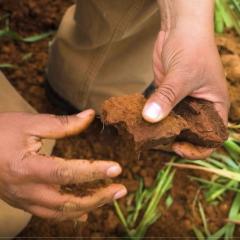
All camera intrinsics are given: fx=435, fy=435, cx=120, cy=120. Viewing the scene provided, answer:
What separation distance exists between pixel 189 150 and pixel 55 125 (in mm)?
452

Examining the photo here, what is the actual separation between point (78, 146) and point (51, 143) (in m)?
0.17

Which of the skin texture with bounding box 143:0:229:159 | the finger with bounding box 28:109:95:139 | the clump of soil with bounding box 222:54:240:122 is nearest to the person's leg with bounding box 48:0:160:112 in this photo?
the skin texture with bounding box 143:0:229:159

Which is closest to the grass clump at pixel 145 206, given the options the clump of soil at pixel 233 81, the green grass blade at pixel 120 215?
the green grass blade at pixel 120 215

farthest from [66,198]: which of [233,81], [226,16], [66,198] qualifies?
[226,16]

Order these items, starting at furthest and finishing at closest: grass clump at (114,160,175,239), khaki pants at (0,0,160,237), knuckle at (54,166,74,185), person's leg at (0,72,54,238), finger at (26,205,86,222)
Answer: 1. grass clump at (114,160,175,239)
2. khaki pants at (0,0,160,237)
3. person's leg at (0,72,54,238)
4. finger at (26,205,86,222)
5. knuckle at (54,166,74,185)

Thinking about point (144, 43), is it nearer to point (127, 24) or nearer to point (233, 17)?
point (127, 24)

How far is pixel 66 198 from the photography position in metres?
1.13

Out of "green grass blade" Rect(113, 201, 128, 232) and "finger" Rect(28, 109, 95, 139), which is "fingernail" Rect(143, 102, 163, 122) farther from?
"green grass blade" Rect(113, 201, 128, 232)

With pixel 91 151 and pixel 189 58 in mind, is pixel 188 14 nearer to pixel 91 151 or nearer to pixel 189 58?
pixel 189 58

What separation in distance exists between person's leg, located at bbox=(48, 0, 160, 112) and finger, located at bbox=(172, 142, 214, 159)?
52 cm

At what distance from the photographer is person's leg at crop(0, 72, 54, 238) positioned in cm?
146

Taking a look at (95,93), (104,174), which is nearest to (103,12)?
(95,93)

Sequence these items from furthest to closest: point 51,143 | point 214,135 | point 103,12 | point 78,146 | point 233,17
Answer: point 233,17 → point 78,146 → point 51,143 → point 103,12 → point 214,135

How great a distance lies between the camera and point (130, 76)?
1.83 meters
